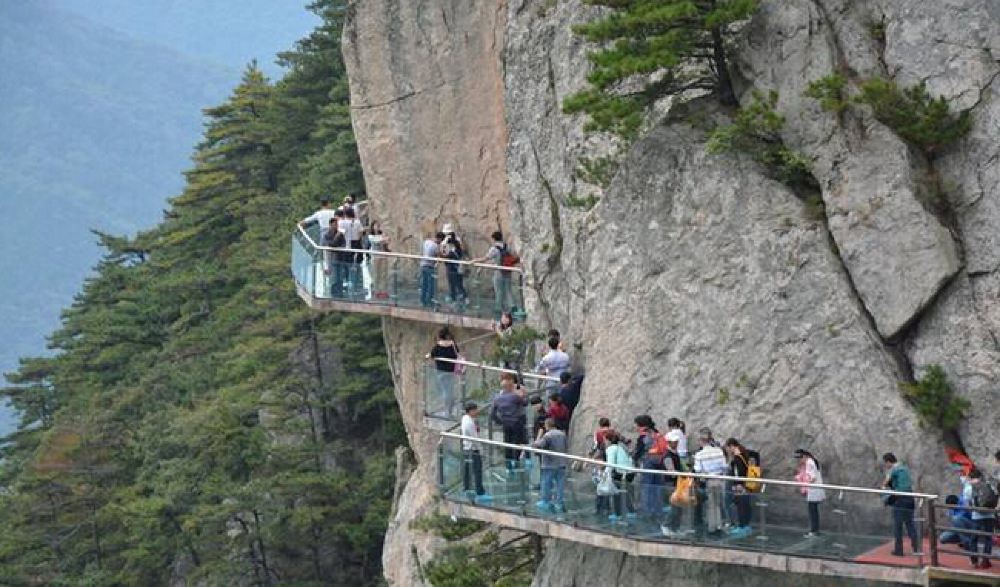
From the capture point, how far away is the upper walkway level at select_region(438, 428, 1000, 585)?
800 inches

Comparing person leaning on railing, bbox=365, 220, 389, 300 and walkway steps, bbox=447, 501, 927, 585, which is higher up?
person leaning on railing, bbox=365, 220, 389, 300

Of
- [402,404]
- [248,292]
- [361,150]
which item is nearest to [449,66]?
[361,150]

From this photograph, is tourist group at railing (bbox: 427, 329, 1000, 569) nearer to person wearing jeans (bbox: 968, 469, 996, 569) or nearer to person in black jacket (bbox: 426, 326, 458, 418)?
person wearing jeans (bbox: 968, 469, 996, 569)

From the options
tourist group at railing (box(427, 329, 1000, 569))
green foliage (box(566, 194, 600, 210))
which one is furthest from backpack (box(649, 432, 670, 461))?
green foliage (box(566, 194, 600, 210))

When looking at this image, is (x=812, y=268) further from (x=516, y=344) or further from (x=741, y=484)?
(x=516, y=344)

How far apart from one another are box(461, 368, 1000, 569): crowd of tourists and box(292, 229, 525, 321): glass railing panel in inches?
231

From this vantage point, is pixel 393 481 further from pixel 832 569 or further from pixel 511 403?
pixel 832 569

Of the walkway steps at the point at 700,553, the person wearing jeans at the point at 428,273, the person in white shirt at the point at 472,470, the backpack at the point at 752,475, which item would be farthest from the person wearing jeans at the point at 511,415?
the person wearing jeans at the point at 428,273

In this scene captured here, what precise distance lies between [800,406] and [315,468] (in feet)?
83.8

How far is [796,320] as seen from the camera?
22.4m

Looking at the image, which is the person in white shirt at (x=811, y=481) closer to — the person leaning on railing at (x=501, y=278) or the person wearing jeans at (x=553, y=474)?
the person wearing jeans at (x=553, y=474)

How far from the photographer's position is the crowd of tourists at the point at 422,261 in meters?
31.0

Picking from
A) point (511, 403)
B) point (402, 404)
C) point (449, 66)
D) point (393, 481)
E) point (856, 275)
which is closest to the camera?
point (856, 275)

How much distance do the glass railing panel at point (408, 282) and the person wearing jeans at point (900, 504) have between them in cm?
1037
